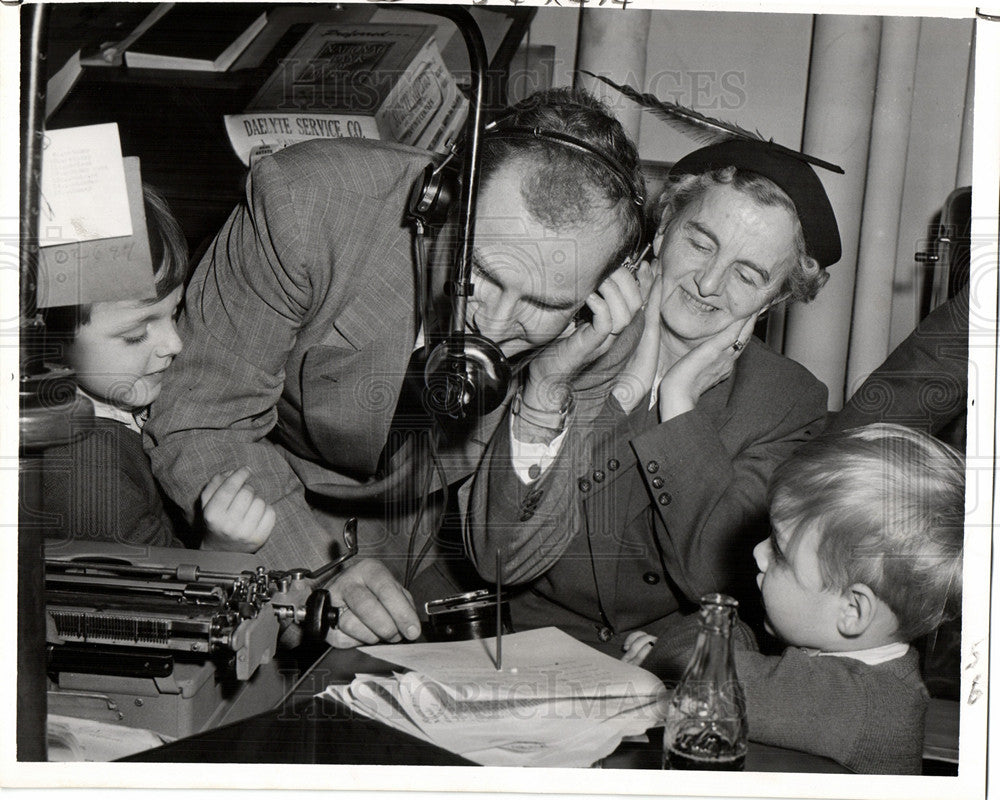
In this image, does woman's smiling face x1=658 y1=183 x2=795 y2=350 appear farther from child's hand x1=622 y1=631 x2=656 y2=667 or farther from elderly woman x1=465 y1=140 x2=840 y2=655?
child's hand x1=622 y1=631 x2=656 y2=667

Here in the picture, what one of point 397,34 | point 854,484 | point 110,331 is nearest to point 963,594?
point 854,484

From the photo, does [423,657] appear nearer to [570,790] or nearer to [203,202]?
[570,790]

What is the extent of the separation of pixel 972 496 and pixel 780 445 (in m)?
0.26

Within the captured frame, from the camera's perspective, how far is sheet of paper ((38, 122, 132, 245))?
131 centimetres

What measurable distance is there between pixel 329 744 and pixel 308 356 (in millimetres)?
501

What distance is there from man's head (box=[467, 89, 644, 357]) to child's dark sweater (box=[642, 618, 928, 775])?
0.52 meters

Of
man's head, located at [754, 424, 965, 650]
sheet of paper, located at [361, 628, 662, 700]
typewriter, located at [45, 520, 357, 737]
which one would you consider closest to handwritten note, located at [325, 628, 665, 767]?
sheet of paper, located at [361, 628, 662, 700]

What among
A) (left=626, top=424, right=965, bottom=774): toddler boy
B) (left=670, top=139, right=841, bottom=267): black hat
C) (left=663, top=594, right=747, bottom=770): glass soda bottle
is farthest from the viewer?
(left=670, top=139, right=841, bottom=267): black hat

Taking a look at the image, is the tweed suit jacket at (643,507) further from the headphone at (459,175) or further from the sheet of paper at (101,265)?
the sheet of paper at (101,265)

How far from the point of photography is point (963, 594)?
1.29 metres

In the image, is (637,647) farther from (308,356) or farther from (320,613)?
(308,356)

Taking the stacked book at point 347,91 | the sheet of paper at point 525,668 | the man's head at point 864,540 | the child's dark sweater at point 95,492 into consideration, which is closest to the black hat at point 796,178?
the man's head at point 864,540

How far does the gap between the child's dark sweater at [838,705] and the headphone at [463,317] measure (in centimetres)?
45

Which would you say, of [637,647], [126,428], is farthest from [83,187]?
[637,647]
